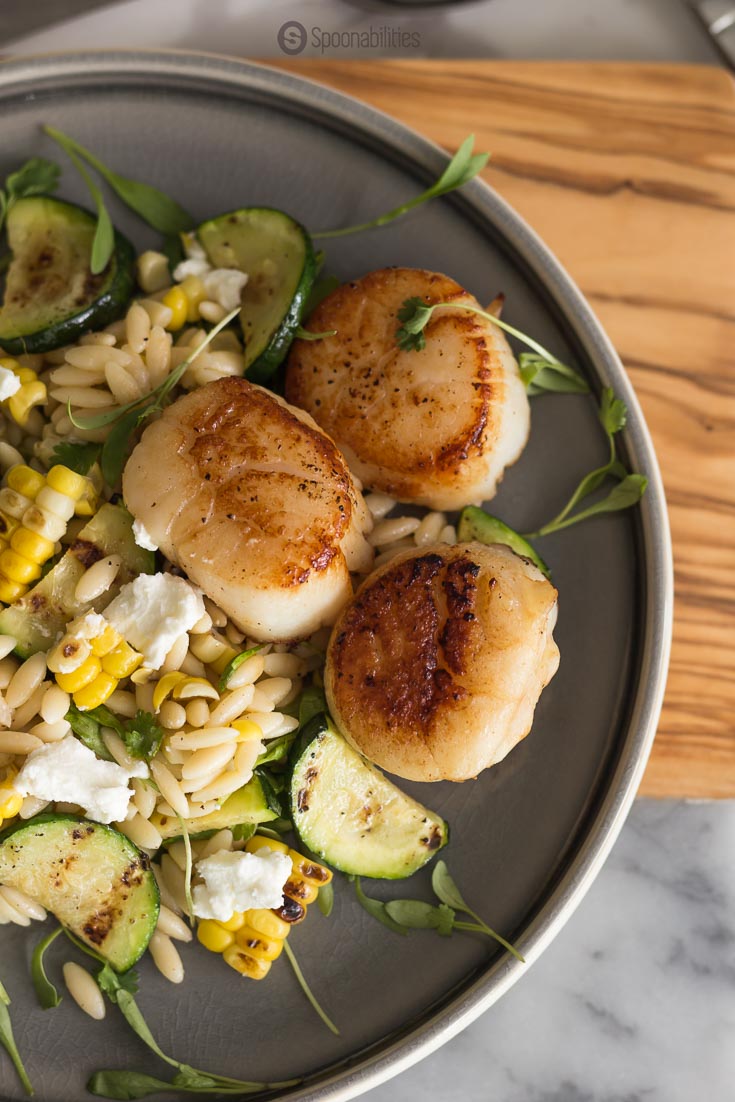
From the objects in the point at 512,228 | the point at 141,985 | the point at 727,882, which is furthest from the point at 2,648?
the point at 727,882

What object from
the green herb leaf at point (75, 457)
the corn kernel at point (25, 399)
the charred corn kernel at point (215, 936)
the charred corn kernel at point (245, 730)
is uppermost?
the corn kernel at point (25, 399)

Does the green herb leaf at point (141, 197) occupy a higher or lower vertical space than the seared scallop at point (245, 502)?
higher

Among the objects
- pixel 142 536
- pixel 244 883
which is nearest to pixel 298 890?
pixel 244 883

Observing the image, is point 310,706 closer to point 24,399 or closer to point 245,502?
point 245,502

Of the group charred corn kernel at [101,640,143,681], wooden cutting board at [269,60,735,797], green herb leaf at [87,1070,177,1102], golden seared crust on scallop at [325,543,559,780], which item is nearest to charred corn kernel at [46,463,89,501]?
charred corn kernel at [101,640,143,681]

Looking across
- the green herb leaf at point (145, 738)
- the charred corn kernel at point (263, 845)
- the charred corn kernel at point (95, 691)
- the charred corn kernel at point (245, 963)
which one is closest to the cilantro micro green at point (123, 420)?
the charred corn kernel at point (95, 691)

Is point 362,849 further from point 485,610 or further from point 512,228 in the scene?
point 512,228

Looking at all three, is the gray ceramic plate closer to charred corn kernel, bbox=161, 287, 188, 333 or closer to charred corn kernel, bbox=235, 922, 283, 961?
charred corn kernel, bbox=235, 922, 283, 961

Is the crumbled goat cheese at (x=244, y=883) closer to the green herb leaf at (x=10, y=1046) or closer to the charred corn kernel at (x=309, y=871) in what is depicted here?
the charred corn kernel at (x=309, y=871)
